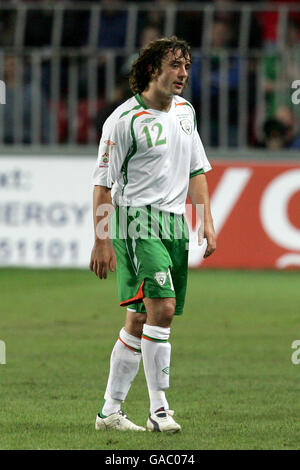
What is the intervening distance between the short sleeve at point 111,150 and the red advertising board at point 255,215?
28.5 ft

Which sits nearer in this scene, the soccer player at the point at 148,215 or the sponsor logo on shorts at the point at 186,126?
the soccer player at the point at 148,215

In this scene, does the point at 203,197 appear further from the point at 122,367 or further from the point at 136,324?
the point at 122,367

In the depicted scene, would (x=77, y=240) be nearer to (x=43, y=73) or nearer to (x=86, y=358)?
(x=43, y=73)

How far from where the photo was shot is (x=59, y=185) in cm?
1503

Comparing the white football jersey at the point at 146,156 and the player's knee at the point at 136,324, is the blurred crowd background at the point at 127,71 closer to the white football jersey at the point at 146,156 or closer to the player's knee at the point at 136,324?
the white football jersey at the point at 146,156

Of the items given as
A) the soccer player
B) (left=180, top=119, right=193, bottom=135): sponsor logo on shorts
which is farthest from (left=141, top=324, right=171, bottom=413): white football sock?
(left=180, top=119, right=193, bottom=135): sponsor logo on shorts

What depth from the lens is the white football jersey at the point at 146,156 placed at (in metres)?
6.13

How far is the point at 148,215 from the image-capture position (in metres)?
6.20

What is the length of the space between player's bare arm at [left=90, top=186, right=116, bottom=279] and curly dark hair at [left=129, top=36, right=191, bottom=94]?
635mm

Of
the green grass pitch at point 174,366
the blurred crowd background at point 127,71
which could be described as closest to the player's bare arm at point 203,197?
the green grass pitch at point 174,366

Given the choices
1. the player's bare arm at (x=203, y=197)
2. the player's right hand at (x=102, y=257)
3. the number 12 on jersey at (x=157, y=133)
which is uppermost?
the number 12 on jersey at (x=157, y=133)

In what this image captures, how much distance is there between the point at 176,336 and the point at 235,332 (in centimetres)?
56

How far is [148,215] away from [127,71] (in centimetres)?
939
